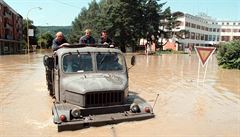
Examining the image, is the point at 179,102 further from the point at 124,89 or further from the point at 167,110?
the point at 124,89

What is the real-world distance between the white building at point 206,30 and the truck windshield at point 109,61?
9750 centimetres

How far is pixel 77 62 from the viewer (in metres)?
9.10

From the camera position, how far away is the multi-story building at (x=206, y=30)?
4274 inches

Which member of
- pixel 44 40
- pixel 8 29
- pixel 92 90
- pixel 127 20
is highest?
pixel 127 20

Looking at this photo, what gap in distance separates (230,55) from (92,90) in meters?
21.9

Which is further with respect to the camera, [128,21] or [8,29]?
[8,29]

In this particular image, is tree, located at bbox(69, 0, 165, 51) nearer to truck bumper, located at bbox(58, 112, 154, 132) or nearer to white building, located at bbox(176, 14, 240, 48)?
white building, located at bbox(176, 14, 240, 48)

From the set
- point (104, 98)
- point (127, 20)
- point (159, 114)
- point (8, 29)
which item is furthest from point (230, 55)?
point (8, 29)

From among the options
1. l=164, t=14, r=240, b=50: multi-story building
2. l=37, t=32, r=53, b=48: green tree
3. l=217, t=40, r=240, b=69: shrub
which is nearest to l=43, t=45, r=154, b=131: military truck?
l=217, t=40, r=240, b=69: shrub

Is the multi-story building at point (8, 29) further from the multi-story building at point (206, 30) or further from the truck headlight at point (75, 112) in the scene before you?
the truck headlight at point (75, 112)

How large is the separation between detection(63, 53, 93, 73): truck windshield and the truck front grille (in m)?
1.18

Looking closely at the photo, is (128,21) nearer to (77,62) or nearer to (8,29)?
(8,29)

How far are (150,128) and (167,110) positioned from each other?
2.37 m

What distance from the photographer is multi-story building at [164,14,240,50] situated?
109 meters
